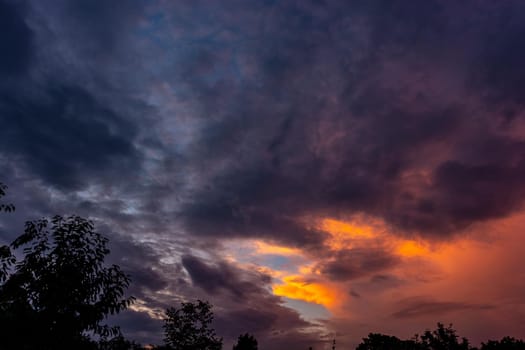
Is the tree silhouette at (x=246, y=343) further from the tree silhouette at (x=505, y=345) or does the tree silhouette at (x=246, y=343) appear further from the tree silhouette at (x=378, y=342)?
the tree silhouette at (x=505, y=345)

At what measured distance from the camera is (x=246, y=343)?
117m

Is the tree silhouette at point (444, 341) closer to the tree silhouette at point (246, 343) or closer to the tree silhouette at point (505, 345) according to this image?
the tree silhouette at point (505, 345)

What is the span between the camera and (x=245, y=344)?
11638cm

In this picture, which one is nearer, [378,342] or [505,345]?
[505,345]

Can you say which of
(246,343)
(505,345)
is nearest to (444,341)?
(505,345)

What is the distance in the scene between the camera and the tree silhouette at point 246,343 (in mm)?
115525

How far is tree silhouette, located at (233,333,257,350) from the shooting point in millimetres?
115525

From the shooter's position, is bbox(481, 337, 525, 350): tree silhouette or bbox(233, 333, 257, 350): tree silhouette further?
bbox(233, 333, 257, 350): tree silhouette

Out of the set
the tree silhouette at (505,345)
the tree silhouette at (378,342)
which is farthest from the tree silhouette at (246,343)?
the tree silhouette at (505,345)

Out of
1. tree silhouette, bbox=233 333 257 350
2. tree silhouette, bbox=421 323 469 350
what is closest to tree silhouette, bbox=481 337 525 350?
tree silhouette, bbox=421 323 469 350

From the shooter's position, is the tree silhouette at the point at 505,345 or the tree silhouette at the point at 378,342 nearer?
the tree silhouette at the point at 505,345

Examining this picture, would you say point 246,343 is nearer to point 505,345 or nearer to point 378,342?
point 378,342

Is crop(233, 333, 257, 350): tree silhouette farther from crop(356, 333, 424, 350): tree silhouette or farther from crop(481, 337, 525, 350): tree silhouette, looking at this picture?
crop(481, 337, 525, 350): tree silhouette

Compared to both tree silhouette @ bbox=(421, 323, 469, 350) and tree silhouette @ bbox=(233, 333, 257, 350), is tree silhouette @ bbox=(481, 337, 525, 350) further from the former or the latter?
tree silhouette @ bbox=(233, 333, 257, 350)
